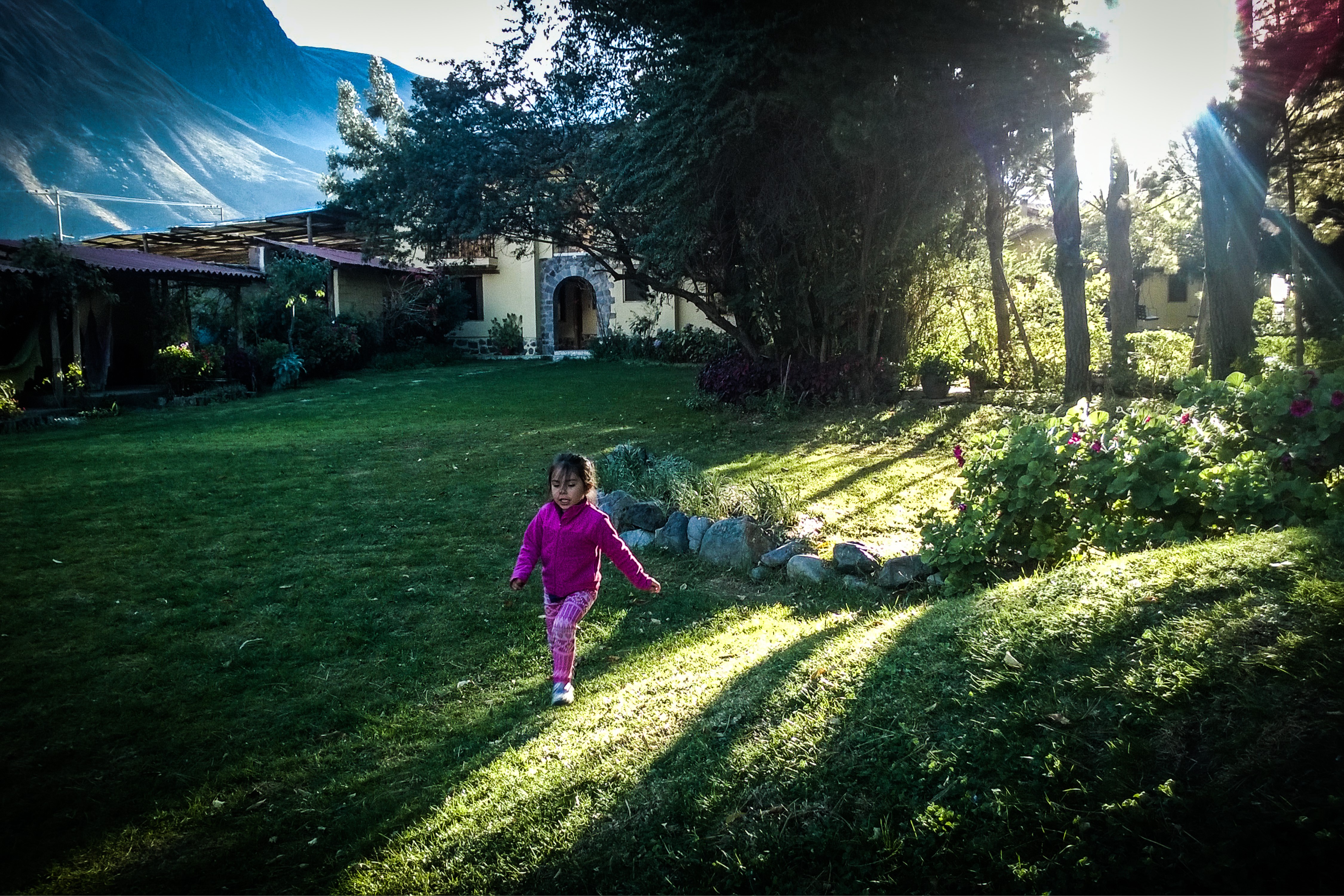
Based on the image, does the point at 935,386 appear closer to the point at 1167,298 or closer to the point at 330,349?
the point at 330,349

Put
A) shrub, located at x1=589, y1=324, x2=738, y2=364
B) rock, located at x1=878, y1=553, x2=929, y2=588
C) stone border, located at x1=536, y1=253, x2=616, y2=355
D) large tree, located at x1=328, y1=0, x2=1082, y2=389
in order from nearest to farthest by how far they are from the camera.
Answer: rock, located at x1=878, y1=553, x2=929, y2=588 < large tree, located at x1=328, y1=0, x2=1082, y2=389 < shrub, located at x1=589, y1=324, x2=738, y2=364 < stone border, located at x1=536, y1=253, x2=616, y2=355

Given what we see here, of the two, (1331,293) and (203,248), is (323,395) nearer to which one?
(203,248)

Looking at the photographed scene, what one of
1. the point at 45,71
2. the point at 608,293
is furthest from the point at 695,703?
the point at 45,71

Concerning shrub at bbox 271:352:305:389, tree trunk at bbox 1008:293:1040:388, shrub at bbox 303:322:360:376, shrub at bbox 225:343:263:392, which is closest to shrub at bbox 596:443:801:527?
tree trunk at bbox 1008:293:1040:388

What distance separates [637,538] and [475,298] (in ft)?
76.7

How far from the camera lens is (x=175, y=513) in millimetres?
7418

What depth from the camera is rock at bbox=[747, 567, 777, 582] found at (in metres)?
5.46

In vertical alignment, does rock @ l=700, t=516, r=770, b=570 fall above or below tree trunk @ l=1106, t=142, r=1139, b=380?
below

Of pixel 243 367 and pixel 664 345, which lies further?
pixel 664 345

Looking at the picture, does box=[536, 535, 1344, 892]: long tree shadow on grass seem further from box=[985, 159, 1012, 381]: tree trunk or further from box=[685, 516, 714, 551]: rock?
box=[985, 159, 1012, 381]: tree trunk

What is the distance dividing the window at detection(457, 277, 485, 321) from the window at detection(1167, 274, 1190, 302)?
84.1 ft

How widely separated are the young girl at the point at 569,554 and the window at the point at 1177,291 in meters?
34.2

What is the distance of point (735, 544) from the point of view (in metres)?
5.73

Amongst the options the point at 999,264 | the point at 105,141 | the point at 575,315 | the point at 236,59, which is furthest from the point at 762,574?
the point at 236,59
